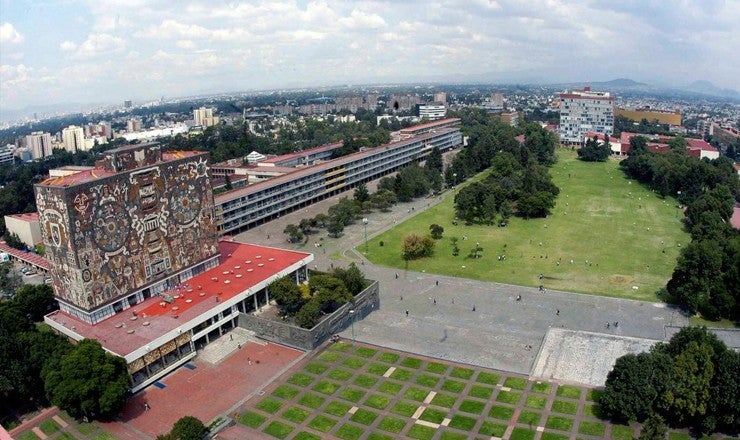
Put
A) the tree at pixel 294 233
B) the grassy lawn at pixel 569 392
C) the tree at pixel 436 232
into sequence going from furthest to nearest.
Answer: the tree at pixel 436 232 → the tree at pixel 294 233 → the grassy lawn at pixel 569 392

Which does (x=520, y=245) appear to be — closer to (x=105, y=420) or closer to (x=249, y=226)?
(x=249, y=226)

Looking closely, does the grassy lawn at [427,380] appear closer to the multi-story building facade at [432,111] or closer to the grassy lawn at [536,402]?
the grassy lawn at [536,402]

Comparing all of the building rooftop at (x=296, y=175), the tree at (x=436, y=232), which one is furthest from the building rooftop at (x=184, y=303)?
the tree at (x=436, y=232)

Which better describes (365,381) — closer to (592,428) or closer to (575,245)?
(592,428)

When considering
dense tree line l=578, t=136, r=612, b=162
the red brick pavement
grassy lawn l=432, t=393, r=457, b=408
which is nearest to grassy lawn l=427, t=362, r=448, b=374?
grassy lawn l=432, t=393, r=457, b=408

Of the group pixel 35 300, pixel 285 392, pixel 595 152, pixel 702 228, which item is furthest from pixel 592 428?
pixel 595 152
